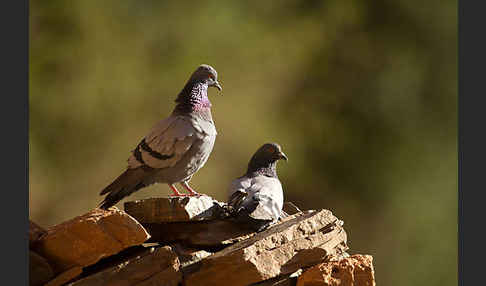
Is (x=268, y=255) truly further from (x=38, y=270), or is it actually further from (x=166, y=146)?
(x=38, y=270)

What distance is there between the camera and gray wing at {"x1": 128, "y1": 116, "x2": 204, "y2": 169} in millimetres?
3395

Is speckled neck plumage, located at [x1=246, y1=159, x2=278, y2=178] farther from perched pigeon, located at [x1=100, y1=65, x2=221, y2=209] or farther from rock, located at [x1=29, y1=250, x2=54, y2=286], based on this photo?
rock, located at [x1=29, y1=250, x2=54, y2=286]

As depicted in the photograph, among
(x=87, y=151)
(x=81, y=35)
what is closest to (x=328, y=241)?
(x=87, y=151)

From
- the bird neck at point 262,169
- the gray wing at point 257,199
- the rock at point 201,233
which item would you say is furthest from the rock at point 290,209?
the rock at point 201,233

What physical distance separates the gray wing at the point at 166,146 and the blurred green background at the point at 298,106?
197 cm

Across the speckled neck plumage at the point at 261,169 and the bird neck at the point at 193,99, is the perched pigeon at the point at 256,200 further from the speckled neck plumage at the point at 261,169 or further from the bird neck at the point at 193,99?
the bird neck at the point at 193,99

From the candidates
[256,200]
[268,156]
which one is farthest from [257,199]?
[268,156]

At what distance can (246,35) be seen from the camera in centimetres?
604

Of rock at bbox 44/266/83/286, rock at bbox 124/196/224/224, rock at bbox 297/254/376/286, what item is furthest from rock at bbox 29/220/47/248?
rock at bbox 297/254/376/286

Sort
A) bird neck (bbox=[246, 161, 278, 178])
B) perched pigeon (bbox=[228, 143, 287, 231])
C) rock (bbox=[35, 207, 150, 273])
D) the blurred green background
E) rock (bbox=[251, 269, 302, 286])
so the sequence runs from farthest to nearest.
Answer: the blurred green background < bird neck (bbox=[246, 161, 278, 178]) < perched pigeon (bbox=[228, 143, 287, 231]) < rock (bbox=[251, 269, 302, 286]) < rock (bbox=[35, 207, 150, 273])

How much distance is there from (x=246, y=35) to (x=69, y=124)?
2.05m

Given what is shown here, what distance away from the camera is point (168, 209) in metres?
3.41

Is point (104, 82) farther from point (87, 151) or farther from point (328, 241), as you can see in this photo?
point (328, 241)

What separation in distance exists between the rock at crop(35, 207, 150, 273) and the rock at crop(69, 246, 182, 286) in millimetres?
106
